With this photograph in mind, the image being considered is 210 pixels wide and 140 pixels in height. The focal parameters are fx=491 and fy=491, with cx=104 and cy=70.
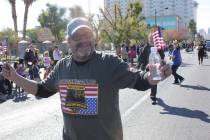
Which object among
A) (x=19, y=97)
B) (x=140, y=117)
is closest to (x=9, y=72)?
(x=140, y=117)

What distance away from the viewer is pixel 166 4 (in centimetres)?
15275

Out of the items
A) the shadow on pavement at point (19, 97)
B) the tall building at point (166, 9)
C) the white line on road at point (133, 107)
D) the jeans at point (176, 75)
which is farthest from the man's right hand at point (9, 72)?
the tall building at point (166, 9)

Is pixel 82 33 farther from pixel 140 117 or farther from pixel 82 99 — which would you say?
A: pixel 140 117

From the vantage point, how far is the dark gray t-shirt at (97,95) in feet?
11.6

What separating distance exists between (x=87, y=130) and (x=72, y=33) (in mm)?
708

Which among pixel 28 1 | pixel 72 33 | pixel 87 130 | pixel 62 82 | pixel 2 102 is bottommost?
pixel 2 102

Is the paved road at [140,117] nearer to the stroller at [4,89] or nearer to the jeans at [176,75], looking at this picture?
the stroller at [4,89]

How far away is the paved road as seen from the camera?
343 inches

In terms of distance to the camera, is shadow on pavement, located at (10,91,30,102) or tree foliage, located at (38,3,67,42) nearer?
shadow on pavement, located at (10,91,30,102)

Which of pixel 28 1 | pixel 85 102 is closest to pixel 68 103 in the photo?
pixel 85 102

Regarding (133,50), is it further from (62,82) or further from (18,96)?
(62,82)

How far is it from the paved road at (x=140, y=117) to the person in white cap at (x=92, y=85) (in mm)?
4827

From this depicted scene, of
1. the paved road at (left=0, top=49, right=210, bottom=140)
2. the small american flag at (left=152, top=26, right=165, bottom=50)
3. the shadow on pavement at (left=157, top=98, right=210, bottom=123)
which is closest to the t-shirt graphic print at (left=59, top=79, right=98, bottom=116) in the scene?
the small american flag at (left=152, top=26, right=165, bottom=50)

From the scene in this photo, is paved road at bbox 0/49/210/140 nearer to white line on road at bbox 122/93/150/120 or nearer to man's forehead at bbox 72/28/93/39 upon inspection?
white line on road at bbox 122/93/150/120
